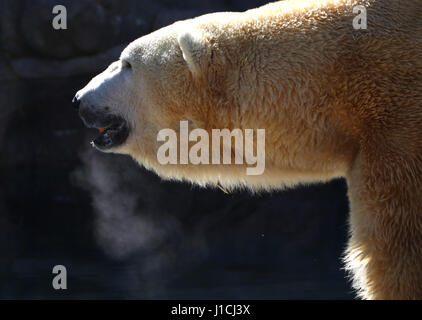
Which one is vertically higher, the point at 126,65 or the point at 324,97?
the point at 126,65

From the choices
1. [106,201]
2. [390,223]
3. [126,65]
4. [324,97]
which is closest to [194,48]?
[126,65]

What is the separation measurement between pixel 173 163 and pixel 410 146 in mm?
1086

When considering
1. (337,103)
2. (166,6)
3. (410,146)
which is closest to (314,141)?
(337,103)

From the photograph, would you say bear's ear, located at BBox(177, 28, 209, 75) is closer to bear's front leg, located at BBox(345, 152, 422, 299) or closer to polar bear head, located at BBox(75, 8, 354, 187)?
polar bear head, located at BBox(75, 8, 354, 187)

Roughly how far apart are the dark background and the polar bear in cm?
377

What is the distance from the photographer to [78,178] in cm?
666

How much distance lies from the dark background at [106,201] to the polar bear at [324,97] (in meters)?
3.77

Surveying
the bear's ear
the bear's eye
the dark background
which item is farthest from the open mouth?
the dark background

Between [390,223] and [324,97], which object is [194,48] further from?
[390,223]

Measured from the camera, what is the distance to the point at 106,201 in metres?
6.60

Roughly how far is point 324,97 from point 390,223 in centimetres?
50

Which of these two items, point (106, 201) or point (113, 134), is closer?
point (113, 134)

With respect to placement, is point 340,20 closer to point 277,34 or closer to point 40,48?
point 277,34

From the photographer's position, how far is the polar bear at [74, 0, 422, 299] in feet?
7.27
